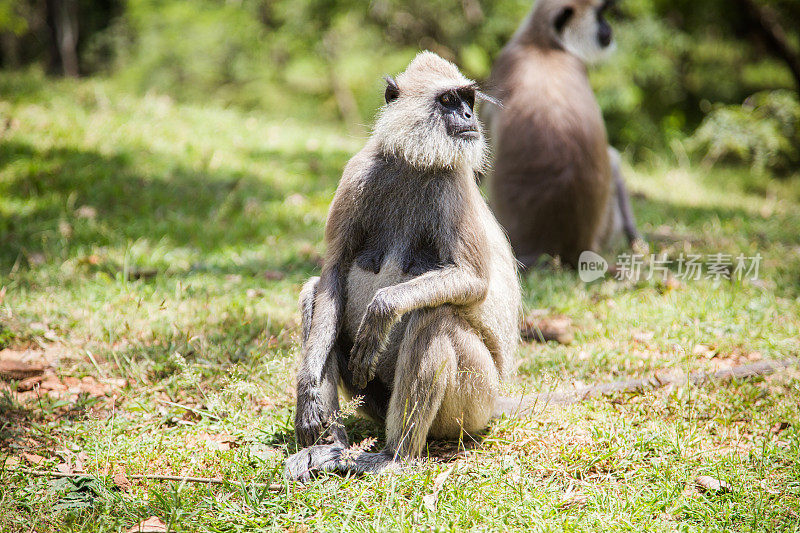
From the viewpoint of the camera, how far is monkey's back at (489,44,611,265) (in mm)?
5598

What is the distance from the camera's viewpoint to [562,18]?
6.04m

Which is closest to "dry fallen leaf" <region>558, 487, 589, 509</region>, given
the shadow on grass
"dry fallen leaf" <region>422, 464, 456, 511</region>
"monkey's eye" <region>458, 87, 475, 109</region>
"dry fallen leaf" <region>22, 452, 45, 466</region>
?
"dry fallen leaf" <region>422, 464, 456, 511</region>

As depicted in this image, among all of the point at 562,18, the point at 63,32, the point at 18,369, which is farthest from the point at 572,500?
the point at 63,32

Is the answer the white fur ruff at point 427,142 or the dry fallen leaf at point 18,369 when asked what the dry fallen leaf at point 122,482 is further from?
the white fur ruff at point 427,142

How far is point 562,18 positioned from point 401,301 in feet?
14.0

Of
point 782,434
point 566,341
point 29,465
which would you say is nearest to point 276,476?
point 29,465

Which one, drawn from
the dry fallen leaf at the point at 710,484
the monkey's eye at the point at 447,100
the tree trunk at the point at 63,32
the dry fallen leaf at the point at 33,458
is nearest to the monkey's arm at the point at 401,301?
the monkey's eye at the point at 447,100

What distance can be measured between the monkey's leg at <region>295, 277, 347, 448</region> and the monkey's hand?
0.17 m

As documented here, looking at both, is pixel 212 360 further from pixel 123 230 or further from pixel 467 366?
pixel 123 230

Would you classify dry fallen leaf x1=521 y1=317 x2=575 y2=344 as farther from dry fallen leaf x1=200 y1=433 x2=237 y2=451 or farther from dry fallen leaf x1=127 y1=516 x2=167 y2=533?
dry fallen leaf x1=127 y1=516 x2=167 y2=533

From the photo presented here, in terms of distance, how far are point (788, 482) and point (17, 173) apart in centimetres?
661

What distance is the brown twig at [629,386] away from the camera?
3.40 m

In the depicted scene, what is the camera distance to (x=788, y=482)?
2945mm

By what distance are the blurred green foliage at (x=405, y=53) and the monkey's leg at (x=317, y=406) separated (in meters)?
7.43
